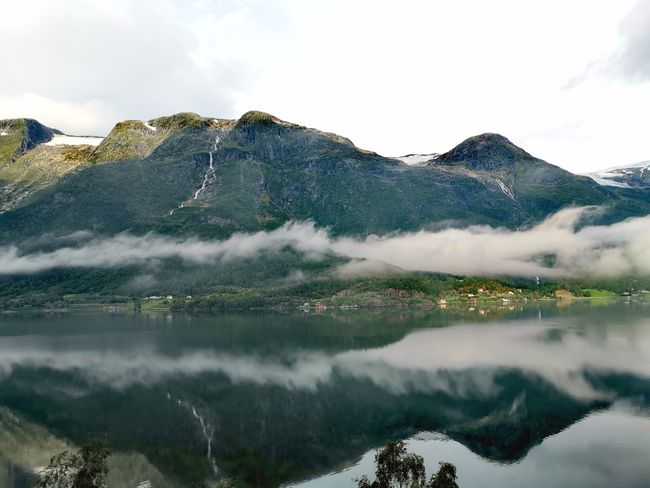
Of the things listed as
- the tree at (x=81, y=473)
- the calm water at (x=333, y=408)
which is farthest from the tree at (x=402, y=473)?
the tree at (x=81, y=473)

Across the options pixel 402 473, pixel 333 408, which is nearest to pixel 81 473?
pixel 402 473

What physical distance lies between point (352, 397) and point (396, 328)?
6947cm

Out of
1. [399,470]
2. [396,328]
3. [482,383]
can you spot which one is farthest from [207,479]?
[396,328]

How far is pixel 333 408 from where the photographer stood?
5441cm

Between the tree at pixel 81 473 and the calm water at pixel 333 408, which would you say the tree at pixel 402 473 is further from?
the tree at pixel 81 473

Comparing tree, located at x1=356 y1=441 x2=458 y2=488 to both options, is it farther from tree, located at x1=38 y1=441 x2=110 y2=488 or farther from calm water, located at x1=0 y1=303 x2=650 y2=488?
tree, located at x1=38 y1=441 x2=110 y2=488

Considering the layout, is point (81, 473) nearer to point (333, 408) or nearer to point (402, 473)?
point (402, 473)

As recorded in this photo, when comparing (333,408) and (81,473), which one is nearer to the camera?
(81,473)

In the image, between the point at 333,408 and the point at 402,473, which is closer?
the point at 402,473

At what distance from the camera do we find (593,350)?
278 feet

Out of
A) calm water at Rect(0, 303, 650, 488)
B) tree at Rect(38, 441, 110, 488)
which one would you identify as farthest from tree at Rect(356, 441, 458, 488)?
tree at Rect(38, 441, 110, 488)

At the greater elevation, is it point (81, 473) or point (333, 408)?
point (81, 473)

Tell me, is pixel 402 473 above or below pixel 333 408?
above

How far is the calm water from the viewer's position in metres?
38.4
